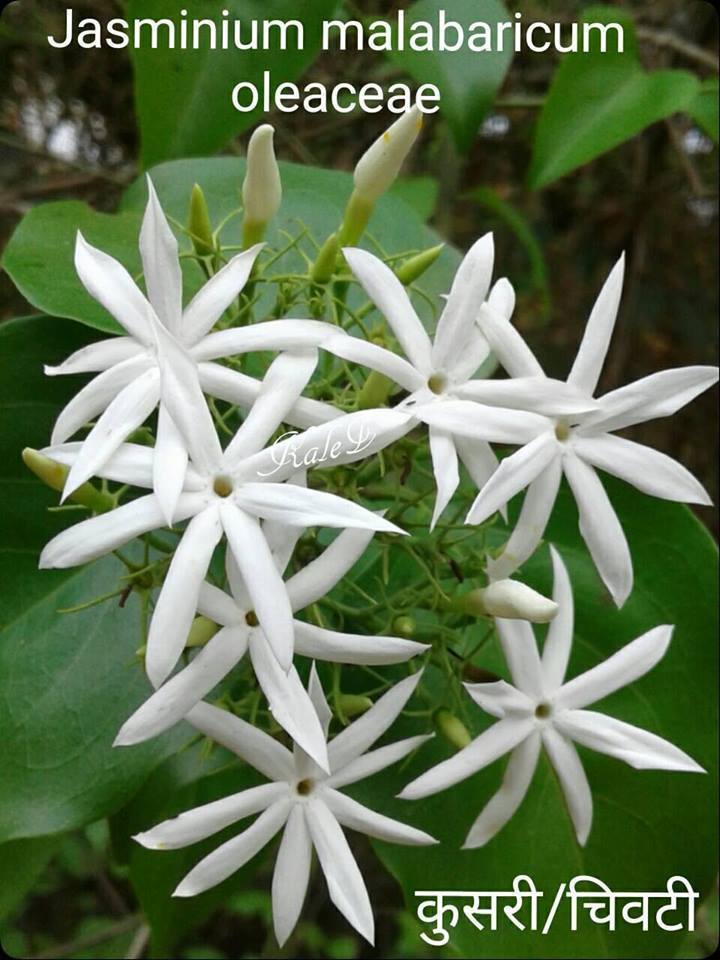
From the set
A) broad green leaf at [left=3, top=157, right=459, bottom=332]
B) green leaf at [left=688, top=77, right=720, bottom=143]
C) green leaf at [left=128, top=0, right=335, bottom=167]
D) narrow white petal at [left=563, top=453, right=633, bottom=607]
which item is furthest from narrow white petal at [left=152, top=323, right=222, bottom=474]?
green leaf at [left=688, top=77, right=720, bottom=143]

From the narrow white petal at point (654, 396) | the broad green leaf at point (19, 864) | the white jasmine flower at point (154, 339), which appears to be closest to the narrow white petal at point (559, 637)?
the narrow white petal at point (654, 396)

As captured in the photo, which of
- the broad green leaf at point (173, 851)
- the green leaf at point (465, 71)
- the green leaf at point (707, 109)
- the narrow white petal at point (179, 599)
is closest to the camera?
the narrow white petal at point (179, 599)

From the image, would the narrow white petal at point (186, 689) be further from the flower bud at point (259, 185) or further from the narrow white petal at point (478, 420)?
the flower bud at point (259, 185)

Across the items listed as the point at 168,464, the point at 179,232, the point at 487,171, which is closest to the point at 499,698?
the point at 168,464

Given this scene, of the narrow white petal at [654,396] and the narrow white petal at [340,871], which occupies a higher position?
the narrow white petal at [654,396]

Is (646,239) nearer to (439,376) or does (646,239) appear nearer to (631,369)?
(631,369)

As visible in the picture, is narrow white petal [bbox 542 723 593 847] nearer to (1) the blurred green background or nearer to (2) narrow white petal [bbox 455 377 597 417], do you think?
(2) narrow white petal [bbox 455 377 597 417]
